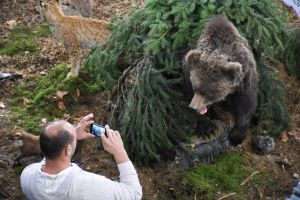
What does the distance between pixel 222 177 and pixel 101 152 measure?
1441 mm

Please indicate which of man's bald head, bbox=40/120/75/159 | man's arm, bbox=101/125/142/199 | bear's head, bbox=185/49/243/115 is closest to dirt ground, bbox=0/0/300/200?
bear's head, bbox=185/49/243/115

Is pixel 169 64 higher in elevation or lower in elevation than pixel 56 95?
higher

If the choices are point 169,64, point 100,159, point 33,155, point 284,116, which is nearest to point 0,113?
point 33,155

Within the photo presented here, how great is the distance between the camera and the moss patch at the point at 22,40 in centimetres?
797

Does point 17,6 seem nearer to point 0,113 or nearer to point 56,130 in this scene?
point 0,113

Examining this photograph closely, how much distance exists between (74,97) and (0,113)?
0.99 m

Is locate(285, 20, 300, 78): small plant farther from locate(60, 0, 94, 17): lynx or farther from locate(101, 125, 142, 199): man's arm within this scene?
locate(101, 125, 142, 199): man's arm

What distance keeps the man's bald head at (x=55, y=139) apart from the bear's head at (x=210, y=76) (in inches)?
68.0

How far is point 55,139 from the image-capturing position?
3.45m

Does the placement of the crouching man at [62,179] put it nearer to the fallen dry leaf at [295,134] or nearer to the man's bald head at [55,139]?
the man's bald head at [55,139]

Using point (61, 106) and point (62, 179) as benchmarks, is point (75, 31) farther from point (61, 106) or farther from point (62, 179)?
point (62, 179)

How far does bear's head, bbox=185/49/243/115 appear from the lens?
15.7 feet

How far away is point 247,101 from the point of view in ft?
17.3

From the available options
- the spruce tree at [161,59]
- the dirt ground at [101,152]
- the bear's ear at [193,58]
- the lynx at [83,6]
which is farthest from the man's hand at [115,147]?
the lynx at [83,6]
